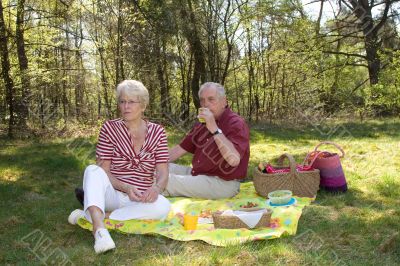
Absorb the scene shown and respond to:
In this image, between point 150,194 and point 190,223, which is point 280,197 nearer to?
point 190,223

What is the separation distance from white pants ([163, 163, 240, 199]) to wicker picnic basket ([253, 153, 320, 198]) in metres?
0.29

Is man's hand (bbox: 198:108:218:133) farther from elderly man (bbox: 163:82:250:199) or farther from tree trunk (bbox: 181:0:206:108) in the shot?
tree trunk (bbox: 181:0:206:108)

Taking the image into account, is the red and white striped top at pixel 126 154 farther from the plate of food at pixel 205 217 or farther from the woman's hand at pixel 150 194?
the plate of food at pixel 205 217

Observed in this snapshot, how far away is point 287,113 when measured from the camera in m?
13.4

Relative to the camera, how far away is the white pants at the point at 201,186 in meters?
4.04

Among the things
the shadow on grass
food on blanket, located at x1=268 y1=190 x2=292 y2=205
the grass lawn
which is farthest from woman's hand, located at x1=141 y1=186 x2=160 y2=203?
the shadow on grass

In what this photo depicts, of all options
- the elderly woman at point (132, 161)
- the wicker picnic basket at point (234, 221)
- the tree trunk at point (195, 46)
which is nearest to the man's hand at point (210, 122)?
the elderly woman at point (132, 161)

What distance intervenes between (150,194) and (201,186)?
976mm

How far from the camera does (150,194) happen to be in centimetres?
315

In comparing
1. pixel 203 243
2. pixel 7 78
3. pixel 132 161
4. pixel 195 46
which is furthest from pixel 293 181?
pixel 195 46

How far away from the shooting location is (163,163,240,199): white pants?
13.3ft

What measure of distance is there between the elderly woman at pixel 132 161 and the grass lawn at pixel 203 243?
0.78ft

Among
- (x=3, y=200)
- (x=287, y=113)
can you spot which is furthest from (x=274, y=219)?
(x=287, y=113)

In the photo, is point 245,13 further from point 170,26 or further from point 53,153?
point 53,153
